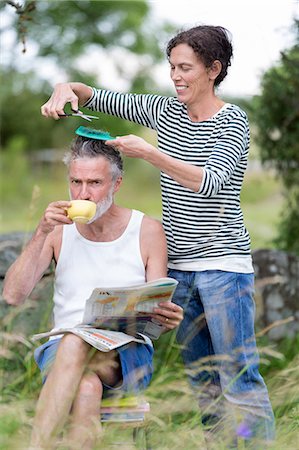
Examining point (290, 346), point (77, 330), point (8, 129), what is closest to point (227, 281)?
point (77, 330)

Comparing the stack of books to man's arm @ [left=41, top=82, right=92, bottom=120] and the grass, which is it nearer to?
the grass

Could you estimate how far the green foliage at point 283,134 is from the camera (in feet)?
21.2

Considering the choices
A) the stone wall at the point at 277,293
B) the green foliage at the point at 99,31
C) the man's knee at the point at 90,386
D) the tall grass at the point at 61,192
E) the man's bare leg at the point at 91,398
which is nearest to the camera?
the man's bare leg at the point at 91,398

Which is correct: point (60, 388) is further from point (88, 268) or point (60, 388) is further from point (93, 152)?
point (93, 152)

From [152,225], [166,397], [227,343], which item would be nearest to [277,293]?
[166,397]

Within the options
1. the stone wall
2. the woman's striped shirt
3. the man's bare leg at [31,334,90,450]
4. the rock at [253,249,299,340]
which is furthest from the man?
the rock at [253,249,299,340]

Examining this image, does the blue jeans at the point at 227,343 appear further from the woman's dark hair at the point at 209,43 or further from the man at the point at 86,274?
the woman's dark hair at the point at 209,43

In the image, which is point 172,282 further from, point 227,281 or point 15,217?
point 15,217

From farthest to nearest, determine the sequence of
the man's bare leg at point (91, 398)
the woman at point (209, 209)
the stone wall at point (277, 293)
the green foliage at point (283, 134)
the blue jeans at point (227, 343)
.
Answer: the green foliage at point (283, 134) → the stone wall at point (277, 293) → the blue jeans at point (227, 343) → the woman at point (209, 209) → the man's bare leg at point (91, 398)

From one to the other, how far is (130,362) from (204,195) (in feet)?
2.23

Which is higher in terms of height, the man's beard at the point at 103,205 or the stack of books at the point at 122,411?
the man's beard at the point at 103,205

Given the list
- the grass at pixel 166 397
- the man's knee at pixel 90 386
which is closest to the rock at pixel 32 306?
the grass at pixel 166 397

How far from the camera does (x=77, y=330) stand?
319 cm

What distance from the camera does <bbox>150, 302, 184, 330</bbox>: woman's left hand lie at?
129 inches
